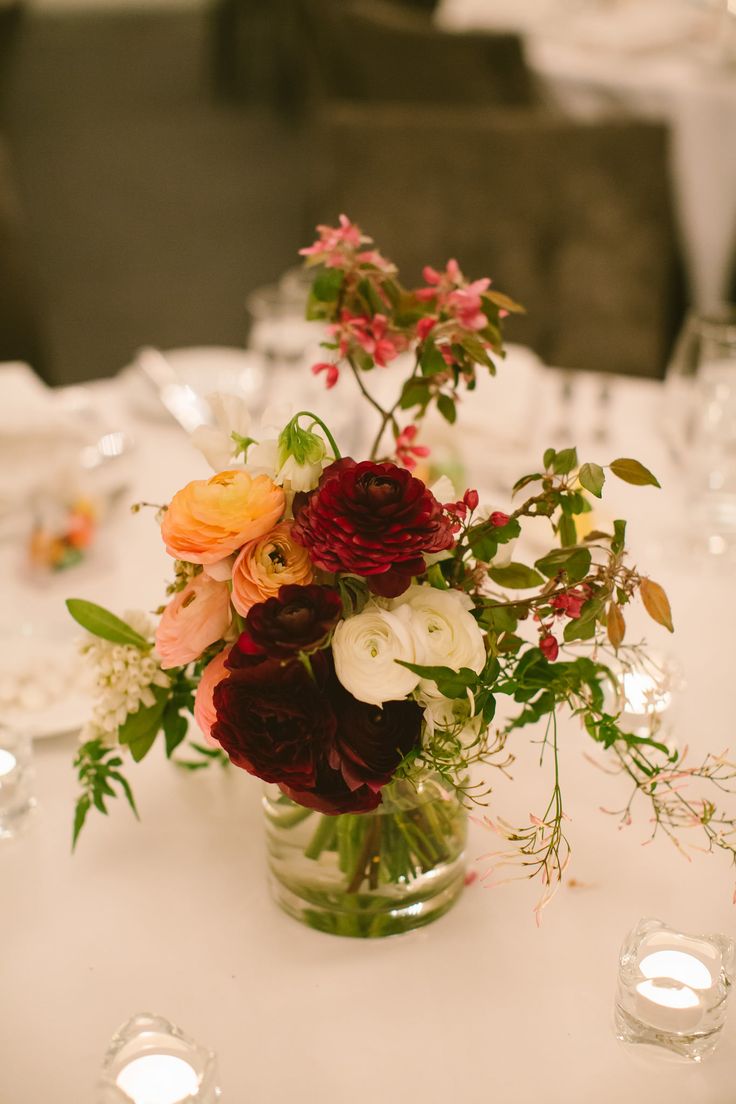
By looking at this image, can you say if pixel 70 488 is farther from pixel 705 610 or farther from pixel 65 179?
pixel 65 179

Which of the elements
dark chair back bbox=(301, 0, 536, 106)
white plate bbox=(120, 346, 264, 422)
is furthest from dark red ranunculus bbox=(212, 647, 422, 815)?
dark chair back bbox=(301, 0, 536, 106)

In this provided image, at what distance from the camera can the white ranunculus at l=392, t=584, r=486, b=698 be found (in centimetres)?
64

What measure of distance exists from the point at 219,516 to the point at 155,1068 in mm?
355

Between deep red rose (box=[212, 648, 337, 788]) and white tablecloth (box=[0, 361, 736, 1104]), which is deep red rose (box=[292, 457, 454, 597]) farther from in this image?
white tablecloth (box=[0, 361, 736, 1104])

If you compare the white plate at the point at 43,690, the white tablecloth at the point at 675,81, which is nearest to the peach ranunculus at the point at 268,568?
the white plate at the point at 43,690

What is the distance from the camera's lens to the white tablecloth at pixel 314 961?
0.74 meters

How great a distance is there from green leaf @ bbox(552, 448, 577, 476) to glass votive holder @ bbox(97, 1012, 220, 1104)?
44 centimetres

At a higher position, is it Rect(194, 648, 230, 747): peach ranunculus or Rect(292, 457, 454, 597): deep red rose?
Rect(292, 457, 454, 597): deep red rose

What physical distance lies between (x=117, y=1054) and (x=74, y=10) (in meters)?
8.44

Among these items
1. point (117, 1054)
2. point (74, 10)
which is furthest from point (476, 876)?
point (74, 10)

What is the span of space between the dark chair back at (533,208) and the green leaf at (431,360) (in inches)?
50.1

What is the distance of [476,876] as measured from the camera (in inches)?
35.1

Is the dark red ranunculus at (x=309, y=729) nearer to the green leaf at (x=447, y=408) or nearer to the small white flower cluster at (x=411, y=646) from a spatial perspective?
the small white flower cluster at (x=411, y=646)

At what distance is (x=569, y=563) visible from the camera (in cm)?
70
